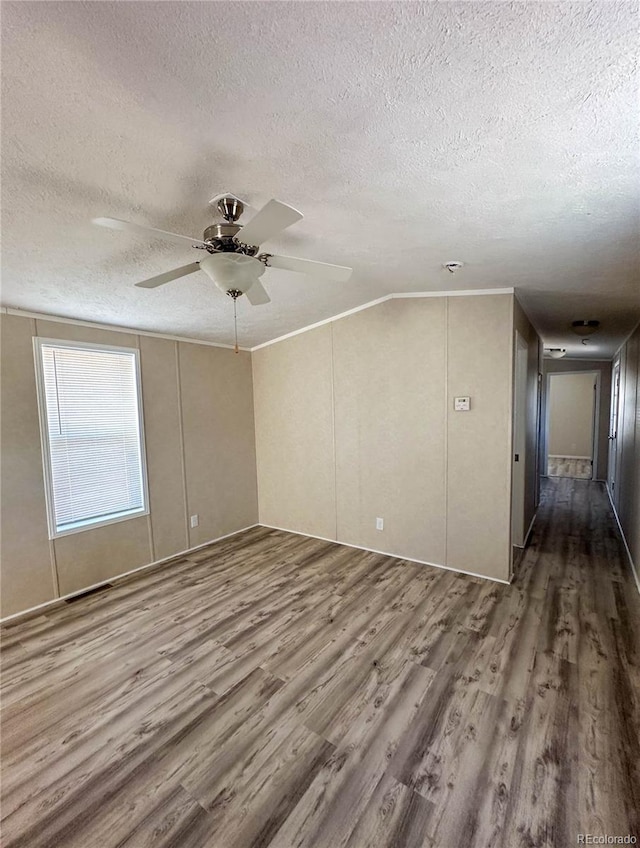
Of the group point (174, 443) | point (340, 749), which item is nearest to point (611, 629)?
point (340, 749)

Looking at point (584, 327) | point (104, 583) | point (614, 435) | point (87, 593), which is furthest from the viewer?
point (614, 435)

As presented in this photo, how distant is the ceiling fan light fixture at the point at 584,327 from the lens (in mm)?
4086

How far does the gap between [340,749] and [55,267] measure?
3.01 meters

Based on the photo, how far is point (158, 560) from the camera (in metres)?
3.74

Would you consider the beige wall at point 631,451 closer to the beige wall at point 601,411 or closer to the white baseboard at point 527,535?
the white baseboard at point 527,535

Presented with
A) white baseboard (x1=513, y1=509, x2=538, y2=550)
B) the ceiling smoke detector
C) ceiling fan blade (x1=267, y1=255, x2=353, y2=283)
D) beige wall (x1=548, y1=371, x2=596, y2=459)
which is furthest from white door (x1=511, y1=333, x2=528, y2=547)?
beige wall (x1=548, y1=371, x2=596, y2=459)

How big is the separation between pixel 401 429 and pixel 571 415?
320 inches

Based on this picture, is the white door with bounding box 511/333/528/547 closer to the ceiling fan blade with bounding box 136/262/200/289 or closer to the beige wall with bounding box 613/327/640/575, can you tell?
the beige wall with bounding box 613/327/640/575

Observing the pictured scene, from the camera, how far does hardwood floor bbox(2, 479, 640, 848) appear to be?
4.50 ft

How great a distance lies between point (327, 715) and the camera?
1844 millimetres

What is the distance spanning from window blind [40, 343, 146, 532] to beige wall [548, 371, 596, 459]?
31.8ft

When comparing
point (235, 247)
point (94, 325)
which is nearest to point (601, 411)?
point (235, 247)

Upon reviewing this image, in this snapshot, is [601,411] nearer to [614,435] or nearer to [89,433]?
[614,435]

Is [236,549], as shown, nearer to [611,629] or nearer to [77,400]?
[77,400]
